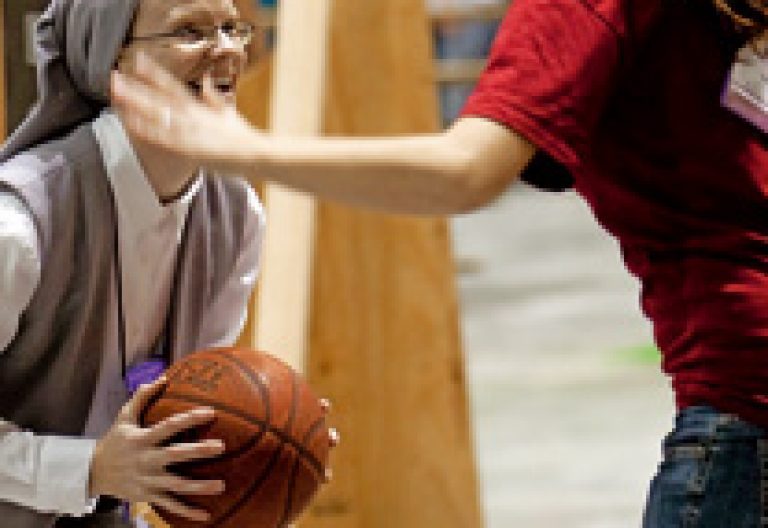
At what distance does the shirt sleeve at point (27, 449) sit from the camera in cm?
243

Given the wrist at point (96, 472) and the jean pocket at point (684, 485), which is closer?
the jean pocket at point (684, 485)

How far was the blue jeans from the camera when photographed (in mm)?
2133

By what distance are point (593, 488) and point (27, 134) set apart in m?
3.87

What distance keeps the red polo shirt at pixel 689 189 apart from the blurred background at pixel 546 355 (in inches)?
51.3

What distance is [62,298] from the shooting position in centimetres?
254

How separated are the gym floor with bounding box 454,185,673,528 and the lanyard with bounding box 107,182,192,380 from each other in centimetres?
316

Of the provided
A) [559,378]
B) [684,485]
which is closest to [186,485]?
[684,485]

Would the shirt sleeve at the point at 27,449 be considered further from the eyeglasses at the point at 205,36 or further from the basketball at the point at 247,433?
the eyeglasses at the point at 205,36

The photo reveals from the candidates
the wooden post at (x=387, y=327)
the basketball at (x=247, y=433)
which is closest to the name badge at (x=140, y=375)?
the basketball at (x=247, y=433)

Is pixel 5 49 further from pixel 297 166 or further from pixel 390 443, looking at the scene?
pixel 390 443

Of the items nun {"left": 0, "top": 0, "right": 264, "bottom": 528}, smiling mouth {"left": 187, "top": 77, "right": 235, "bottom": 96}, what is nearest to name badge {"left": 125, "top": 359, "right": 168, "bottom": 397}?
nun {"left": 0, "top": 0, "right": 264, "bottom": 528}

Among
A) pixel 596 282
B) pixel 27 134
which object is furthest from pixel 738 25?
pixel 596 282

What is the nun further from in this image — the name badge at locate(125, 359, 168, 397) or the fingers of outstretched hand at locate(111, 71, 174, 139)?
the fingers of outstretched hand at locate(111, 71, 174, 139)

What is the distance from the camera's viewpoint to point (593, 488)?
20.2ft
